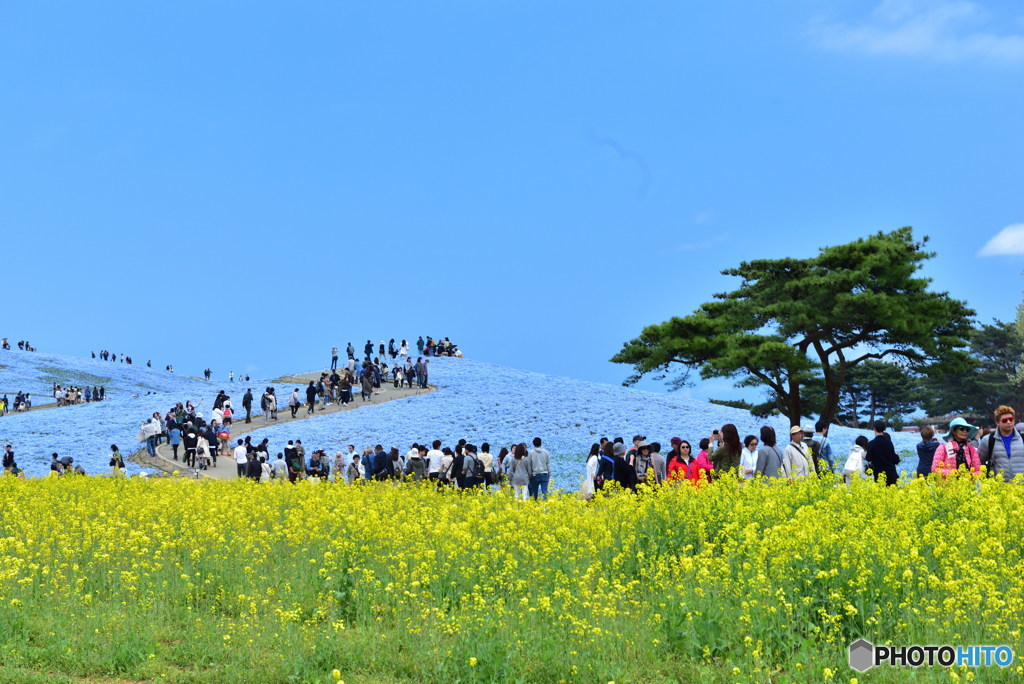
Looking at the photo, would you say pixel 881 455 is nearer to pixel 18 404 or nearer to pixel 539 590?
pixel 539 590

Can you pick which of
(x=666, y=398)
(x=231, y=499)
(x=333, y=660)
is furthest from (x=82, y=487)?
(x=666, y=398)

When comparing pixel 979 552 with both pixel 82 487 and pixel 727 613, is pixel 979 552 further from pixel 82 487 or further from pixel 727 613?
pixel 82 487

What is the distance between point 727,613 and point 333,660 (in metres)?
3.02

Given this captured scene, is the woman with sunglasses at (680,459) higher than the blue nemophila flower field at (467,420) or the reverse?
the reverse

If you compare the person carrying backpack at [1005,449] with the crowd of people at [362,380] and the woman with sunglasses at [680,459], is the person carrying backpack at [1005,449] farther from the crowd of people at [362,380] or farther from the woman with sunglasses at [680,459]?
the crowd of people at [362,380]

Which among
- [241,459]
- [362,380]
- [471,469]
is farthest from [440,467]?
[362,380]

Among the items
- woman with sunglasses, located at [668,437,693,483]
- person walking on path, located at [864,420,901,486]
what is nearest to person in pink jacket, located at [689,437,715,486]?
woman with sunglasses, located at [668,437,693,483]

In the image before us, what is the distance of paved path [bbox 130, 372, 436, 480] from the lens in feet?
106

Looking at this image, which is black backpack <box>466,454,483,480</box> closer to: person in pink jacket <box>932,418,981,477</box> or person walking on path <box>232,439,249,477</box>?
person walking on path <box>232,439,249,477</box>

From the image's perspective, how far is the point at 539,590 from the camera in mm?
8219

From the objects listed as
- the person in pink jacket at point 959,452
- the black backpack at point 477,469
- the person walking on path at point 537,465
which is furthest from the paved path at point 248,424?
the person in pink jacket at point 959,452

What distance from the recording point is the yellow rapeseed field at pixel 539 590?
22.5 ft

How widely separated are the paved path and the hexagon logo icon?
77.4 feet

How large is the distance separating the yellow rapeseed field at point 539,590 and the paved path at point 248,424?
18460 millimetres
